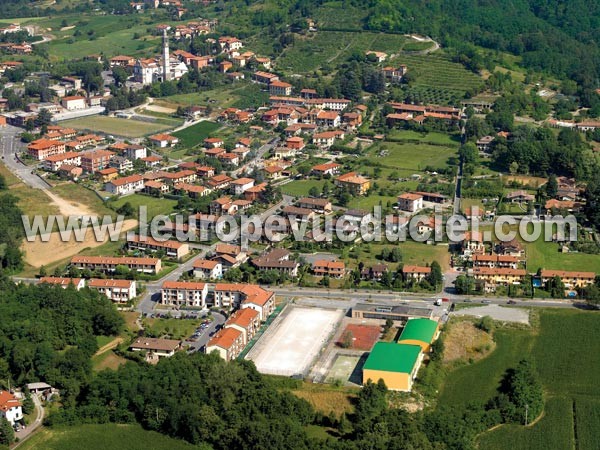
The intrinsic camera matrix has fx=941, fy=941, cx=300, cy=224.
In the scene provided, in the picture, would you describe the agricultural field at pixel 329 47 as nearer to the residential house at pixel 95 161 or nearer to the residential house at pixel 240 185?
the residential house at pixel 95 161

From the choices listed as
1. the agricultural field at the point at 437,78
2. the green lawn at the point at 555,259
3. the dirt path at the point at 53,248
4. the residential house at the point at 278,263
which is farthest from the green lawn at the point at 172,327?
the agricultural field at the point at 437,78

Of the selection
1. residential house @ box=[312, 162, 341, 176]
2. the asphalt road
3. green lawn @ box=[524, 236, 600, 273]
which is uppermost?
green lawn @ box=[524, 236, 600, 273]

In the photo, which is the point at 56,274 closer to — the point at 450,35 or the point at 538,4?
the point at 450,35

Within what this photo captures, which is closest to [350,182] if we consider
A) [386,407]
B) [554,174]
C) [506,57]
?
[554,174]

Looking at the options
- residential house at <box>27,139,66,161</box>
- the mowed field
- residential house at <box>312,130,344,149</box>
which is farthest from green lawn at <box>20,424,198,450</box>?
residential house at <box>312,130,344,149</box>

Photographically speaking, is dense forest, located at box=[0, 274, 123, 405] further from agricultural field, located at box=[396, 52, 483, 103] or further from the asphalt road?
agricultural field, located at box=[396, 52, 483, 103]

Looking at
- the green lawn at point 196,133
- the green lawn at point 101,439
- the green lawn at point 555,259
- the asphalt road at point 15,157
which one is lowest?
the asphalt road at point 15,157
